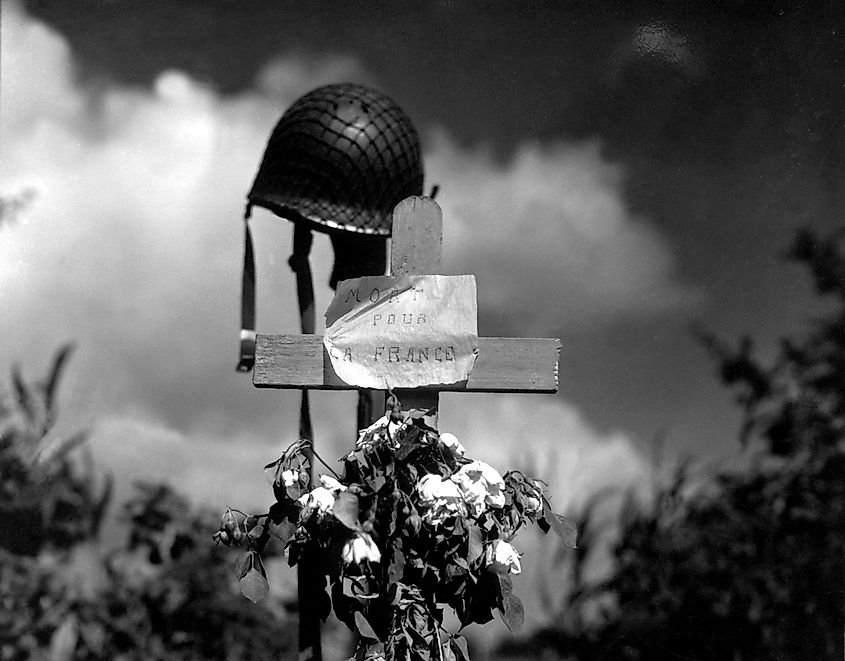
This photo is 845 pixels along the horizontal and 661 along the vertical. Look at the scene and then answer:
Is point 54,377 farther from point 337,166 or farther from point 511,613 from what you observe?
point 511,613

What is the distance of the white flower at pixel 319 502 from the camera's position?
1.31 m

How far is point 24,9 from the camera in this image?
2.26 meters

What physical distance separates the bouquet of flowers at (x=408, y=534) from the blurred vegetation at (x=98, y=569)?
0.81 metres

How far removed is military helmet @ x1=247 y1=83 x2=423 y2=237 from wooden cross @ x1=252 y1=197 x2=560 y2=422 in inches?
10.3

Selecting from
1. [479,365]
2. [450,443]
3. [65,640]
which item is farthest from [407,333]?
[65,640]

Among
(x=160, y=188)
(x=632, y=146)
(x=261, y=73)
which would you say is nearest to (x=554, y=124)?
(x=632, y=146)

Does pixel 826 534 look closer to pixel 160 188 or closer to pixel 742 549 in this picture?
pixel 742 549

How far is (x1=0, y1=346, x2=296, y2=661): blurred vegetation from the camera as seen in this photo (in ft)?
7.02

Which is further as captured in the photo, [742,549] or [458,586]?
[742,549]

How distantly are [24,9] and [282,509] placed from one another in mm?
1500

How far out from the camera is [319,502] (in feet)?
4.32

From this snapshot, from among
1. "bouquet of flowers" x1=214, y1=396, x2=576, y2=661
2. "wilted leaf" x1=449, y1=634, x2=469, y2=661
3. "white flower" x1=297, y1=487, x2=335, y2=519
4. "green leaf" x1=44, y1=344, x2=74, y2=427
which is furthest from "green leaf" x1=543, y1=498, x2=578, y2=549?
"green leaf" x1=44, y1=344, x2=74, y2=427

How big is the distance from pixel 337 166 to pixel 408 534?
2.54 ft

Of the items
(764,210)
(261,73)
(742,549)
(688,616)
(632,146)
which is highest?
(261,73)
